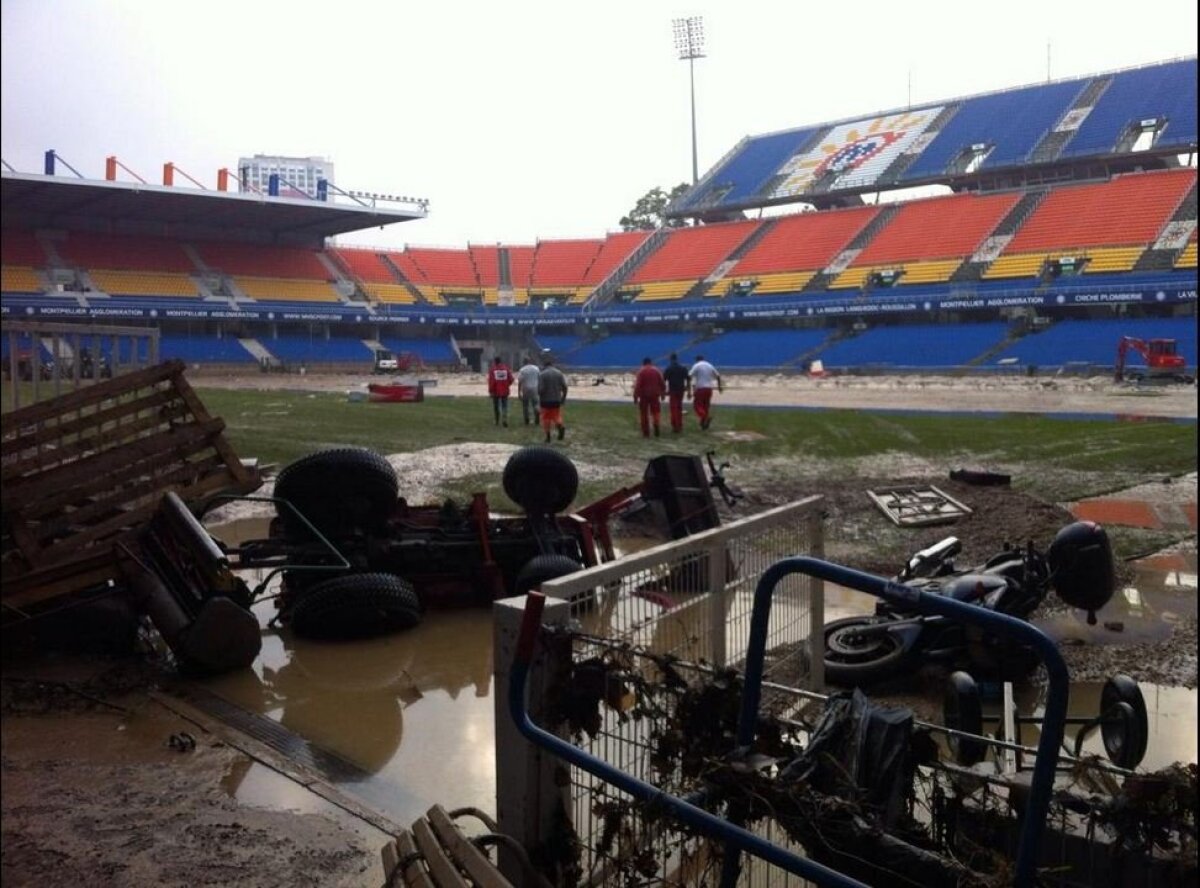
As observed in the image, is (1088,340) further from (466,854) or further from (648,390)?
(466,854)

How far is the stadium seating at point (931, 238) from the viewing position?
46.2 m

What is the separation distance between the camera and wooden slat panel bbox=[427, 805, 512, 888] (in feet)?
8.30

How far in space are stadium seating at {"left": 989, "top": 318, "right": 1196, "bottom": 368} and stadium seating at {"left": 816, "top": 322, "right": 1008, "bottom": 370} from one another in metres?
1.52

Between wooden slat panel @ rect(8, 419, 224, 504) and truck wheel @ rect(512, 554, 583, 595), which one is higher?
wooden slat panel @ rect(8, 419, 224, 504)

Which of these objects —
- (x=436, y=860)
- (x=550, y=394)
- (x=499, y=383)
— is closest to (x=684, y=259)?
(x=499, y=383)

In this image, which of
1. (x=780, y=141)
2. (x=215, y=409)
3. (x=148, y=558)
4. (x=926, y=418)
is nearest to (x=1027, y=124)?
(x=780, y=141)

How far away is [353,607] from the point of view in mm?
5871

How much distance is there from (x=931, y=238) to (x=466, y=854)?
164ft

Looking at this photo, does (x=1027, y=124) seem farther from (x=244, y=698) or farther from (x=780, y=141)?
(x=244, y=698)

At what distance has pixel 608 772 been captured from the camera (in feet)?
7.93

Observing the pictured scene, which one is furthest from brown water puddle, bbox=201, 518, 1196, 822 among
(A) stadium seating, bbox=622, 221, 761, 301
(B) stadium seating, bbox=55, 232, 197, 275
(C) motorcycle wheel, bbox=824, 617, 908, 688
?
(B) stadium seating, bbox=55, 232, 197, 275

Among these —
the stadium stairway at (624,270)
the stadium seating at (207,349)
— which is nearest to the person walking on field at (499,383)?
the stadium seating at (207,349)

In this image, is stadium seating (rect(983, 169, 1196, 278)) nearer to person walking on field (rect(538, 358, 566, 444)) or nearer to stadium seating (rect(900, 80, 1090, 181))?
stadium seating (rect(900, 80, 1090, 181))

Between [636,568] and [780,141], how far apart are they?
6622cm
